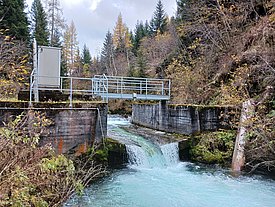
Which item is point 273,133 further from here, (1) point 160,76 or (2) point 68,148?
(1) point 160,76

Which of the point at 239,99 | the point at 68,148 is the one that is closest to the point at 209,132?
the point at 239,99

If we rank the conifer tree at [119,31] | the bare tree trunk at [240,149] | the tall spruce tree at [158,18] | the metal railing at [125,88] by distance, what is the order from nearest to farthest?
the bare tree trunk at [240,149]
the metal railing at [125,88]
the tall spruce tree at [158,18]
the conifer tree at [119,31]

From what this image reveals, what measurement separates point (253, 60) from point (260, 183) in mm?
5588

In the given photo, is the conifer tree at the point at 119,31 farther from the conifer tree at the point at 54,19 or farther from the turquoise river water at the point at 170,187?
the turquoise river water at the point at 170,187

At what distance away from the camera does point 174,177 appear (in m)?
8.69

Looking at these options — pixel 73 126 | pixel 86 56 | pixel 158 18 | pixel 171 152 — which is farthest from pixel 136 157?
pixel 86 56

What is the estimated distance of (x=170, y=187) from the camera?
303 inches

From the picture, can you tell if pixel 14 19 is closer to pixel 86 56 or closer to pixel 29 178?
pixel 29 178

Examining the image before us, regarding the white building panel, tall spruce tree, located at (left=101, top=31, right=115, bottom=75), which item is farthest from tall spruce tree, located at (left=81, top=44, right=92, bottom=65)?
the white building panel

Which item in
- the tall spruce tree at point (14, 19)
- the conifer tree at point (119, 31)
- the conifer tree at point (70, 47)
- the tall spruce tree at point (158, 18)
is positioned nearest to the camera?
the tall spruce tree at point (14, 19)

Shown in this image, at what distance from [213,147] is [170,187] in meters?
3.48

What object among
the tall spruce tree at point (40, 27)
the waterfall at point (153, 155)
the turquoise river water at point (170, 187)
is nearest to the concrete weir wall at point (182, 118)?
the waterfall at point (153, 155)

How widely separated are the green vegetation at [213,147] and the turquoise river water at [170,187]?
0.60 metres

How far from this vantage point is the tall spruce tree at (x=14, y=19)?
20094mm
